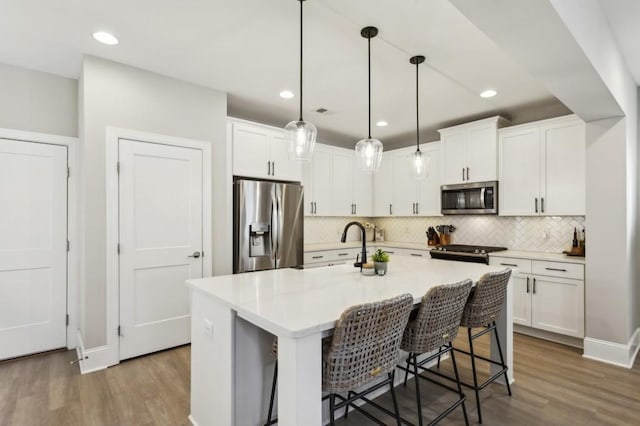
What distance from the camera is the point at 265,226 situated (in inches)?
150

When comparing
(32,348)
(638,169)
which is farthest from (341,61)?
(32,348)

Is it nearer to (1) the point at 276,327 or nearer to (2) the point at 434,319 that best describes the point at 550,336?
(2) the point at 434,319

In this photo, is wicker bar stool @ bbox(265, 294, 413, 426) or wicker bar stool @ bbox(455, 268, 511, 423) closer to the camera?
wicker bar stool @ bbox(265, 294, 413, 426)

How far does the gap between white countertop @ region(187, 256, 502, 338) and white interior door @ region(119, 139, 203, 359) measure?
1.30m

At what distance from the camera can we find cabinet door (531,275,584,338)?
3.26m

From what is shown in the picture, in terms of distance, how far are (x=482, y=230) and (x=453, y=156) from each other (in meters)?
1.12

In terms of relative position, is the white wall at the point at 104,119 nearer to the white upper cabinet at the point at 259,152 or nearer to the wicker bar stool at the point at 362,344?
the white upper cabinet at the point at 259,152

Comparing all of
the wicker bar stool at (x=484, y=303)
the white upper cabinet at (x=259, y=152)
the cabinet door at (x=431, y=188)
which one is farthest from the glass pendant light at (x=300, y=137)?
the cabinet door at (x=431, y=188)

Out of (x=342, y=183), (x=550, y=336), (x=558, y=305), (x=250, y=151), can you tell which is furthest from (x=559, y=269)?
(x=250, y=151)

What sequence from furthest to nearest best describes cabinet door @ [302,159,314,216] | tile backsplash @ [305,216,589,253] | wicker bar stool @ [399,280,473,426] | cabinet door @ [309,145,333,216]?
cabinet door @ [309,145,333,216]
cabinet door @ [302,159,314,216]
tile backsplash @ [305,216,589,253]
wicker bar stool @ [399,280,473,426]

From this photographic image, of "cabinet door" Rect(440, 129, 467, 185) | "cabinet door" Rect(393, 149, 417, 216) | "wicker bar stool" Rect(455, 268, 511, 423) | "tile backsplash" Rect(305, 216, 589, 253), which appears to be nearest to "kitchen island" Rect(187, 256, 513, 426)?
"wicker bar stool" Rect(455, 268, 511, 423)

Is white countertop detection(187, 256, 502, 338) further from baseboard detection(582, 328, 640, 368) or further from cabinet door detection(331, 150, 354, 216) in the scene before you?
cabinet door detection(331, 150, 354, 216)

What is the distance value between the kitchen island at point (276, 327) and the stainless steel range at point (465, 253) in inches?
65.6

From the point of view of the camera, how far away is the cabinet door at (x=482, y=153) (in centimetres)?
414
